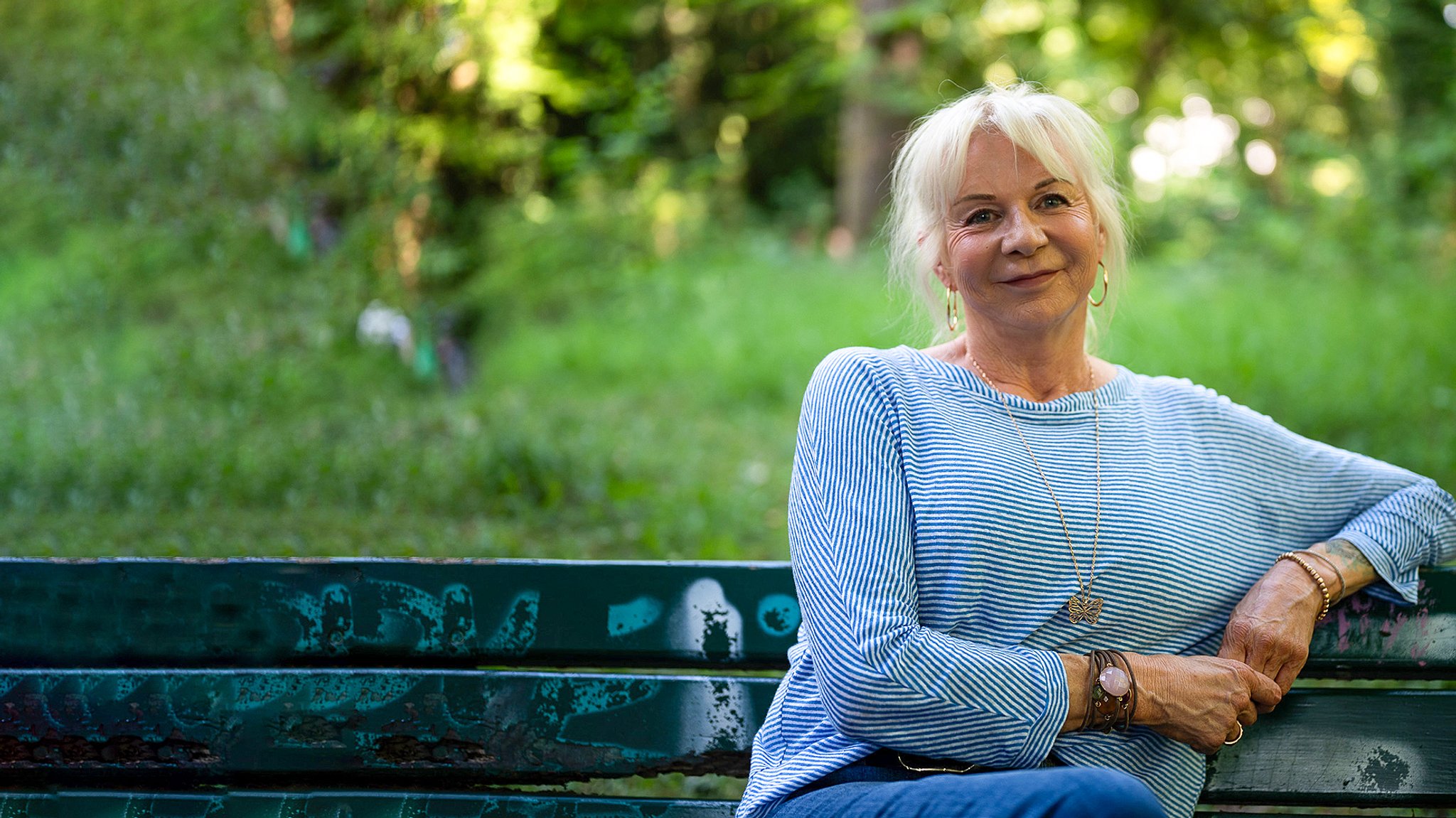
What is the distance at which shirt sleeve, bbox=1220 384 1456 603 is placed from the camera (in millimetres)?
2111

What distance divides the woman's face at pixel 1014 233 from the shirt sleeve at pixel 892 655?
41cm

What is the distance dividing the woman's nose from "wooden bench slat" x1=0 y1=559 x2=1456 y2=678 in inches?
27.7

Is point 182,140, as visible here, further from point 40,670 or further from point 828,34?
point 828,34

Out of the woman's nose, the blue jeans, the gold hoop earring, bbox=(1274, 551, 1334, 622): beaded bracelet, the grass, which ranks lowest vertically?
the grass

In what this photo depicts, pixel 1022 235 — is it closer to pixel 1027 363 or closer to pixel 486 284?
pixel 1027 363

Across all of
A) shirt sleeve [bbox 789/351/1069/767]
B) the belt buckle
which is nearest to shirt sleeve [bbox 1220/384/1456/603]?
shirt sleeve [bbox 789/351/1069/767]

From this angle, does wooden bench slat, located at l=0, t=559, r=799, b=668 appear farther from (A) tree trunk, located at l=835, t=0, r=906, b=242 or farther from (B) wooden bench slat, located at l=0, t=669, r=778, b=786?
(A) tree trunk, located at l=835, t=0, r=906, b=242

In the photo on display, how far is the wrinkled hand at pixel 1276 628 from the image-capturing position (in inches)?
77.3

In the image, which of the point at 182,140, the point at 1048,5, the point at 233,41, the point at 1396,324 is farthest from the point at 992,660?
the point at 1048,5

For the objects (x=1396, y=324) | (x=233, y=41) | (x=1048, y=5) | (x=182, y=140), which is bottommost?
(x=1396, y=324)

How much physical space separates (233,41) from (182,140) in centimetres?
74

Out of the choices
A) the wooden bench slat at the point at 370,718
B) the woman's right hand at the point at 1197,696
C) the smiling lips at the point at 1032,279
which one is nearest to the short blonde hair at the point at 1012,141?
the smiling lips at the point at 1032,279

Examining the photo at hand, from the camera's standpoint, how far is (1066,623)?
1.93 metres

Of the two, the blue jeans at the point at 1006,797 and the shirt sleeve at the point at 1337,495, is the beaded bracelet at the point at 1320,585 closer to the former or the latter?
the shirt sleeve at the point at 1337,495
